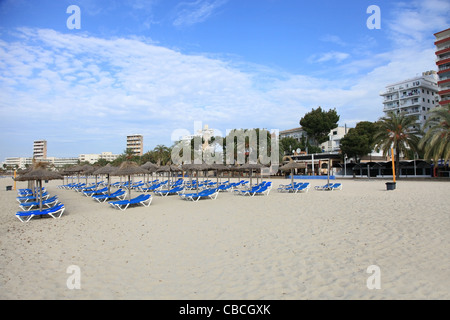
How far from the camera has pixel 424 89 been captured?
2466 inches

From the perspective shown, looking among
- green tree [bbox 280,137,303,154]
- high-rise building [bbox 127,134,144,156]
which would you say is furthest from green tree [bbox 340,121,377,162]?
high-rise building [bbox 127,134,144,156]

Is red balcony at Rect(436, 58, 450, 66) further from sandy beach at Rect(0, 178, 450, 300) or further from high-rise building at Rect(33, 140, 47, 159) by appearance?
high-rise building at Rect(33, 140, 47, 159)

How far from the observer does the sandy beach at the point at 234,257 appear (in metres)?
3.94

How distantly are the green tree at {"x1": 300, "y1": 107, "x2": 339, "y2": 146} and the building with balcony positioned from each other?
11553mm

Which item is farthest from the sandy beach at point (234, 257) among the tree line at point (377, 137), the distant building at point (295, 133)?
the distant building at point (295, 133)

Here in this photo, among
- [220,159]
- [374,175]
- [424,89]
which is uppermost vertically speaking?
[424,89]

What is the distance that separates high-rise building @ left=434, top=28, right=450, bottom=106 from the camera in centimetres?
4978

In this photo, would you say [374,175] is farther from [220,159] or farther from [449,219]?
[449,219]

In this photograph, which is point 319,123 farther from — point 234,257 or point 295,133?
point 234,257

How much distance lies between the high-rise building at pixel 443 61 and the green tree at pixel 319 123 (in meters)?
19.0

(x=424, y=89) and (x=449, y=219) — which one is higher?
(x=424, y=89)

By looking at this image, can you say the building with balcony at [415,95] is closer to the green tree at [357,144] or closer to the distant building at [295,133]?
the distant building at [295,133]

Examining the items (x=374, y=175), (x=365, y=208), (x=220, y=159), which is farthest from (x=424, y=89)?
(x=365, y=208)
